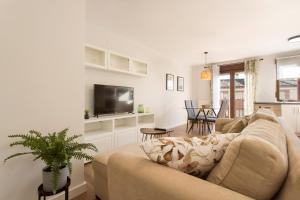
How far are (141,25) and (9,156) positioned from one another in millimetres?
2817

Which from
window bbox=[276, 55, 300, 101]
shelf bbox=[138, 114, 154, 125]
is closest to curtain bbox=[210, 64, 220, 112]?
window bbox=[276, 55, 300, 101]

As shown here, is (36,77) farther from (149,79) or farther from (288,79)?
(288,79)

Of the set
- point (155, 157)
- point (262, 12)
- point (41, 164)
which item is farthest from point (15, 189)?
point (262, 12)

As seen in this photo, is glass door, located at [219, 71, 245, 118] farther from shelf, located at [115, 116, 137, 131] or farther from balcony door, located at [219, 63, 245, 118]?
shelf, located at [115, 116, 137, 131]

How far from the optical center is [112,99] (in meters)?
3.38

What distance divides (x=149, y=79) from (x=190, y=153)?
12.7 ft

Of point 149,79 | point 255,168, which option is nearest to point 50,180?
point 255,168

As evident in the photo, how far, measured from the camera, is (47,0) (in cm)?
152

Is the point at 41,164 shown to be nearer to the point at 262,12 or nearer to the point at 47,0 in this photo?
the point at 47,0

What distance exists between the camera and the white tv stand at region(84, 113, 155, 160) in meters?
2.80

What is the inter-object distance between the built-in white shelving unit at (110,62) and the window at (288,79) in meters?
4.05

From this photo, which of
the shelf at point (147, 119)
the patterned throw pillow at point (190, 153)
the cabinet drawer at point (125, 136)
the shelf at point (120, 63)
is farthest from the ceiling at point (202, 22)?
the patterned throw pillow at point (190, 153)

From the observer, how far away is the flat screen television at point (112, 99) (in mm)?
3133

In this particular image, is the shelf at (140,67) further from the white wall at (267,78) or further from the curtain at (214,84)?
the white wall at (267,78)
